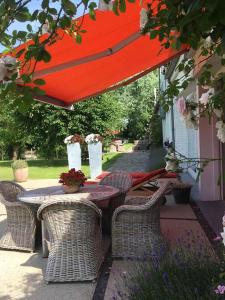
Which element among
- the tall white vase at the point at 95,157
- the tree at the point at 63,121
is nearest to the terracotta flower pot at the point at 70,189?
the tall white vase at the point at 95,157

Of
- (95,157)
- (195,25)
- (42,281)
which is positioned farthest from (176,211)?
(195,25)

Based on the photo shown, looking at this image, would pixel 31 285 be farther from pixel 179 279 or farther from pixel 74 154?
pixel 74 154

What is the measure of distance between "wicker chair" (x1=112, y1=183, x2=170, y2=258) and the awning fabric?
6.29ft

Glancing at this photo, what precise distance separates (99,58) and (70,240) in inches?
95.4

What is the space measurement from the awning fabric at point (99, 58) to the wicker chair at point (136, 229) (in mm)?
1916

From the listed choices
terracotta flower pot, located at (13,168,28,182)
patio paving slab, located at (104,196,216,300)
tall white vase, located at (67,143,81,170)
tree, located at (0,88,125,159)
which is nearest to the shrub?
patio paving slab, located at (104,196,216,300)

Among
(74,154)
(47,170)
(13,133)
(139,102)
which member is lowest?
(47,170)

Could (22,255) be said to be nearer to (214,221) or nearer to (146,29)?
(214,221)

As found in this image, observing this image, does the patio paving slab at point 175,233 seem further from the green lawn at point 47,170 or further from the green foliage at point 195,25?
the green lawn at point 47,170

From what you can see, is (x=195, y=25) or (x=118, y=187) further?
(x=118, y=187)

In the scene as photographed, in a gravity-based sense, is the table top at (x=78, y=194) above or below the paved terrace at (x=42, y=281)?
above

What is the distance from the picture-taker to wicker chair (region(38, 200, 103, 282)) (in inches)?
→ 188

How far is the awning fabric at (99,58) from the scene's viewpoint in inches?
182

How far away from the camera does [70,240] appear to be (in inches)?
192
